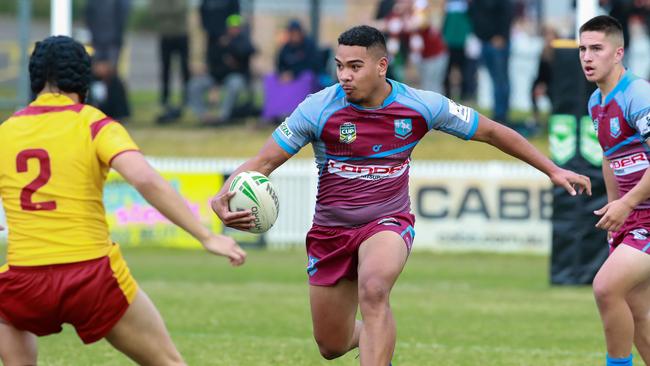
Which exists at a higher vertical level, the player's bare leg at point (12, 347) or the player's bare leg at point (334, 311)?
the player's bare leg at point (12, 347)

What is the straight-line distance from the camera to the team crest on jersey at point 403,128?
23.9ft

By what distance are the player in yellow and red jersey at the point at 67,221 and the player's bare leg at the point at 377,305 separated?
1.38 meters

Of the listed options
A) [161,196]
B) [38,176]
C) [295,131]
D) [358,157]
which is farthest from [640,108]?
[38,176]

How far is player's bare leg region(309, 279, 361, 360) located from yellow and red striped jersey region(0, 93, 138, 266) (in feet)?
6.50

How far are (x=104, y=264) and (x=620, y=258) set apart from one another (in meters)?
3.26

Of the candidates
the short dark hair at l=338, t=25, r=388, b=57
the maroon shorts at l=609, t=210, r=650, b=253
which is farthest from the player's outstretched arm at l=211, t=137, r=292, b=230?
the maroon shorts at l=609, t=210, r=650, b=253

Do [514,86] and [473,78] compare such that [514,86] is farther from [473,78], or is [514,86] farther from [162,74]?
[162,74]

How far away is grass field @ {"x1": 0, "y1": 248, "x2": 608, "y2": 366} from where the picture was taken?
31.2ft

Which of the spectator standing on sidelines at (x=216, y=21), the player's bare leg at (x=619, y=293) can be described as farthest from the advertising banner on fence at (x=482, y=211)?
the player's bare leg at (x=619, y=293)

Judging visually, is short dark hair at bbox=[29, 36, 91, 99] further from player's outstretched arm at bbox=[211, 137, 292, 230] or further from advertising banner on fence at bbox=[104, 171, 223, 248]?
advertising banner on fence at bbox=[104, 171, 223, 248]

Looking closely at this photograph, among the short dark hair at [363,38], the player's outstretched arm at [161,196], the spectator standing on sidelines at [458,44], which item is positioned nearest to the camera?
the player's outstretched arm at [161,196]

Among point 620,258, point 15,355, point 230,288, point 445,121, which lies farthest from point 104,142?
point 230,288

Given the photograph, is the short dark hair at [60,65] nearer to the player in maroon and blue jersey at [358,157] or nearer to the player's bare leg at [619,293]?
the player in maroon and blue jersey at [358,157]

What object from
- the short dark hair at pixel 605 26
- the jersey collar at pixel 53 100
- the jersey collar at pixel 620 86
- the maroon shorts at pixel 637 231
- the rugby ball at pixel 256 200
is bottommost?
the maroon shorts at pixel 637 231
